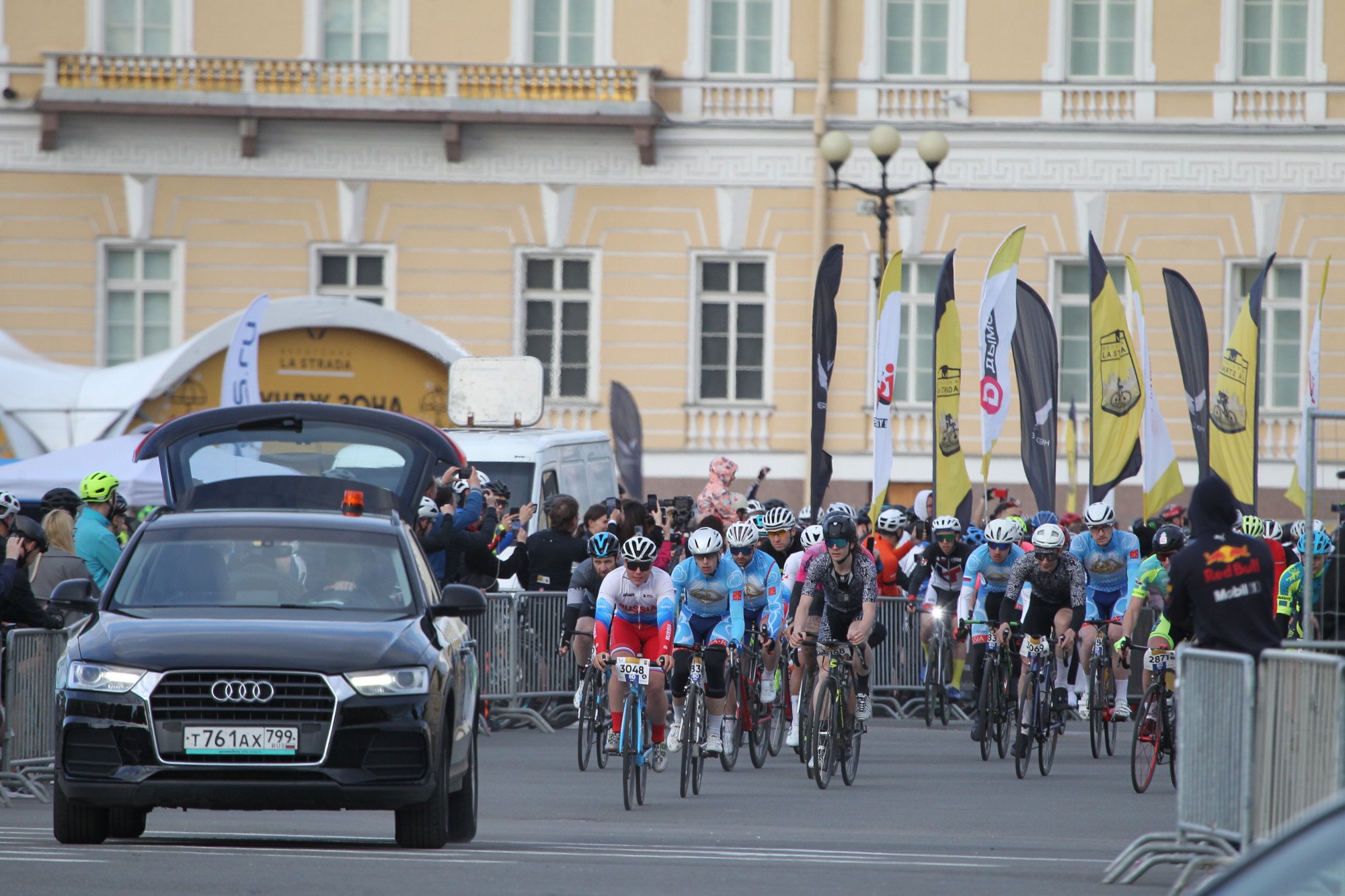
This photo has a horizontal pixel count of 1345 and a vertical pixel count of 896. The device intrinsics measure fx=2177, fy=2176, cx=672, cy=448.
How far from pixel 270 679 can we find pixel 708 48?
23820mm

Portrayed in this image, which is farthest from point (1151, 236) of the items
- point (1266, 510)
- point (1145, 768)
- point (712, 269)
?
point (1145, 768)

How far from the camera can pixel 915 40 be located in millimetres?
32312

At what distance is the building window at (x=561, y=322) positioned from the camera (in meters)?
32.5

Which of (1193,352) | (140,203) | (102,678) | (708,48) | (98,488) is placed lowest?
(102,678)

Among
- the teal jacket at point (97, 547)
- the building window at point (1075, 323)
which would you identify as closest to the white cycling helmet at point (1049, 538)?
the teal jacket at point (97, 547)

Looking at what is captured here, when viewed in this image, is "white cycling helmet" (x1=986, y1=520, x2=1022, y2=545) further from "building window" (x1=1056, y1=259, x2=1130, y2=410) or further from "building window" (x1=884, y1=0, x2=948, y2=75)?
"building window" (x1=884, y1=0, x2=948, y2=75)

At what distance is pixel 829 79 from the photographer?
31.9m

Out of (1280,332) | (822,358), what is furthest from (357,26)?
(1280,332)

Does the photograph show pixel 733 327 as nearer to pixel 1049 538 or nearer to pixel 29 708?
pixel 1049 538

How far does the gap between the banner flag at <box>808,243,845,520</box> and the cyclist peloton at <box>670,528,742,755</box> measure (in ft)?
22.9

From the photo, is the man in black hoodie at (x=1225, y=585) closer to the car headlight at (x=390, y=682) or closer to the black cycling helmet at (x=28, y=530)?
the car headlight at (x=390, y=682)

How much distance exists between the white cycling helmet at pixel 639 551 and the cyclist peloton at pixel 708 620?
31.7 inches

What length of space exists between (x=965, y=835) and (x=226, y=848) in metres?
4.05

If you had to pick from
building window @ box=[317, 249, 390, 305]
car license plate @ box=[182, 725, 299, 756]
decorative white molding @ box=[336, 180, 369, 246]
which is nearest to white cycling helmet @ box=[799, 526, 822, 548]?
car license plate @ box=[182, 725, 299, 756]
